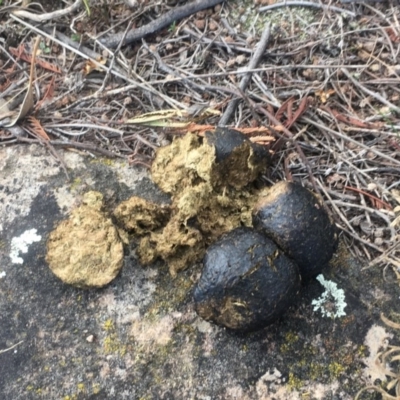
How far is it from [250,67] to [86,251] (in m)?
1.35

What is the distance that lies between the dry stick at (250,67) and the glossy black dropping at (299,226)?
0.67 metres

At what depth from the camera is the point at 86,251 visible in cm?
228

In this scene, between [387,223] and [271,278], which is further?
[387,223]

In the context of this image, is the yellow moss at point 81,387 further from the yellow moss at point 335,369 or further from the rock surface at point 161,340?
the yellow moss at point 335,369

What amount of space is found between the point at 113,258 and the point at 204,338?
0.52m

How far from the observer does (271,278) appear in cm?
205

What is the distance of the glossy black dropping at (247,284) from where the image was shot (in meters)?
2.05

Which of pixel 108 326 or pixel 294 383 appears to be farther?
pixel 108 326

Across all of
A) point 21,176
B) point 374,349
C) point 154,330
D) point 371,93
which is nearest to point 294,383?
point 374,349

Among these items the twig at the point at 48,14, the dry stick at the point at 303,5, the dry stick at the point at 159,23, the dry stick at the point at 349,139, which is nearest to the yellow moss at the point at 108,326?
the dry stick at the point at 349,139

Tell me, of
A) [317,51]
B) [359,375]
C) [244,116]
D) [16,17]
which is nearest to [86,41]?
[16,17]

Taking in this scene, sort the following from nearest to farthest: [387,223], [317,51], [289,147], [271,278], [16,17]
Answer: [271,278] < [387,223] < [289,147] < [317,51] < [16,17]

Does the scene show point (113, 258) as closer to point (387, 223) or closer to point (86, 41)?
point (387, 223)

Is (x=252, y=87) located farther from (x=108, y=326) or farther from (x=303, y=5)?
(x=108, y=326)
